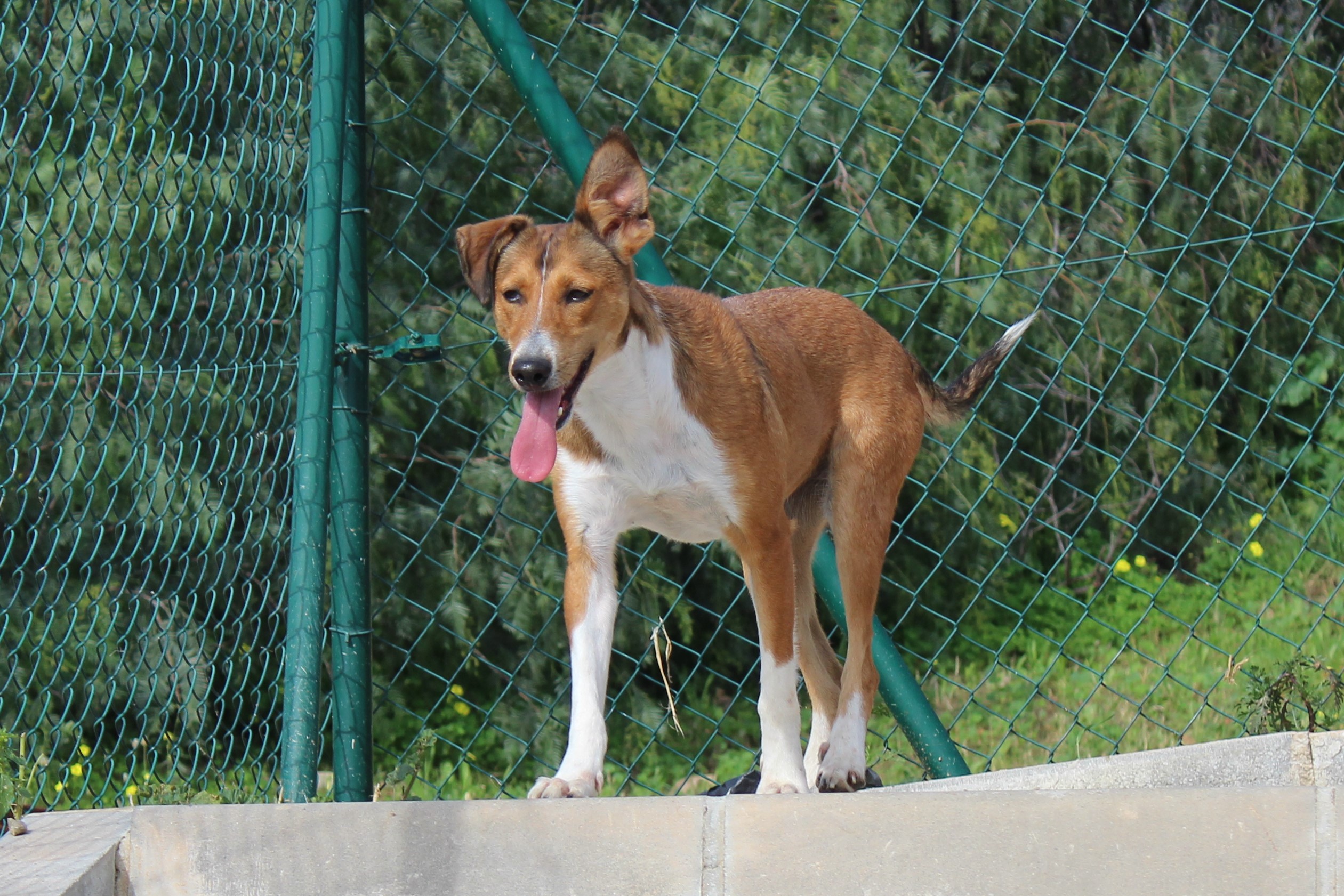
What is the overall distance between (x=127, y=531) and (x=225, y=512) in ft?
2.99

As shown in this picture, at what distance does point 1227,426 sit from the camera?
25.2 ft

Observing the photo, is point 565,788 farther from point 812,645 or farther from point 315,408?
point 315,408

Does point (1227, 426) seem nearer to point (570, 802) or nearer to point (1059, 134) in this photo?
point (1059, 134)

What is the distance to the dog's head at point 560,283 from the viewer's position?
311 cm

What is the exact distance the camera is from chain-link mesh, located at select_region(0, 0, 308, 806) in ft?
12.1

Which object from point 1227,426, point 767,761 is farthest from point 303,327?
point 1227,426

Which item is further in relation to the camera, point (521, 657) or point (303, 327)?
point (521, 657)

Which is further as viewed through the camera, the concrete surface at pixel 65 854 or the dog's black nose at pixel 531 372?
the dog's black nose at pixel 531 372

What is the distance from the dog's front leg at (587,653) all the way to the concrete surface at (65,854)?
33.9 inches

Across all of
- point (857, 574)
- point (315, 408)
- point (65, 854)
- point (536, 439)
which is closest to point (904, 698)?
point (857, 574)

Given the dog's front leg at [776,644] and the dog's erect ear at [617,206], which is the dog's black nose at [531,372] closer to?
the dog's erect ear at [617,206]

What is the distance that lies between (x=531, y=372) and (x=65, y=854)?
4.37ft

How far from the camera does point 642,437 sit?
334cm

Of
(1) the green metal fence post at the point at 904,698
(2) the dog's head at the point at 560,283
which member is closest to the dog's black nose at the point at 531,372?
(2) the dog's head at the point at 560,283
